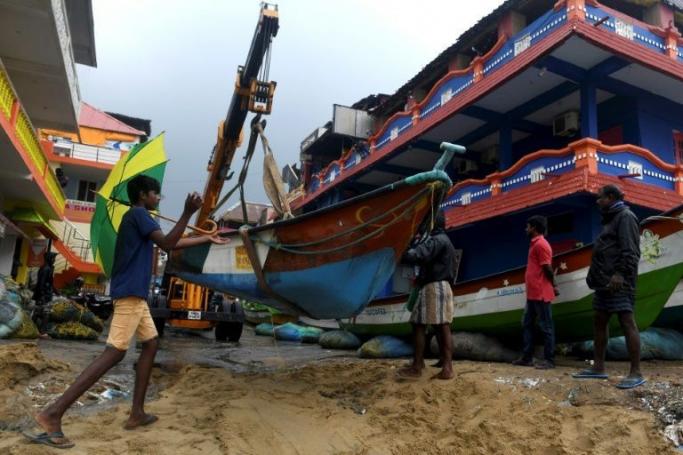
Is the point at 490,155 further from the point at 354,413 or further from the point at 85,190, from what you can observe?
the point at 85,190

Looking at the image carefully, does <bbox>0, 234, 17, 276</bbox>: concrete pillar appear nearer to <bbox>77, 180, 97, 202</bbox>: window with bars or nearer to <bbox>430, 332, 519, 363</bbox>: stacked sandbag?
<bbox>77, 180, 97, 202</bbox>: window with bars

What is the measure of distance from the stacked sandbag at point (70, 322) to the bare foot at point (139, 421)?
24.0 feet

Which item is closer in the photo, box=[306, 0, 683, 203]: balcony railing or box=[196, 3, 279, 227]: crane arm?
box=[196, 3, 279, 227]: crane arm

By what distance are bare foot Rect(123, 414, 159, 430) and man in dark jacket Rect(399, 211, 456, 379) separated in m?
2.36

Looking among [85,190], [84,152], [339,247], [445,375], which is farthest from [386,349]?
[85,190]

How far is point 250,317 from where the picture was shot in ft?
61.3

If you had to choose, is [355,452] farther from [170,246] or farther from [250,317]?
[250,317]

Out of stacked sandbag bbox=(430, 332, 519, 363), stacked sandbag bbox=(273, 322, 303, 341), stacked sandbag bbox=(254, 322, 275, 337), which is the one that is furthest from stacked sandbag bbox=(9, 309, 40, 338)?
stacked sandbag bbox=(430, 332, 519, 363)

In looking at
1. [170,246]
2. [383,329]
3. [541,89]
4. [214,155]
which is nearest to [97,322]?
[214,155]

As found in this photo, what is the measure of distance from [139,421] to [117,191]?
11.5 feet

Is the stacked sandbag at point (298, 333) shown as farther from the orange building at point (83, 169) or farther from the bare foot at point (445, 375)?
the orange building at point (83, 169)

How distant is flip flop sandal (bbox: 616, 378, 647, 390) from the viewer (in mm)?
3668

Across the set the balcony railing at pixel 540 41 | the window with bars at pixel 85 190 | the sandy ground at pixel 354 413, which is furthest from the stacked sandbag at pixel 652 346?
the window with bars at pixel 85 190

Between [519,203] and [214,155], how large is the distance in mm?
6140
